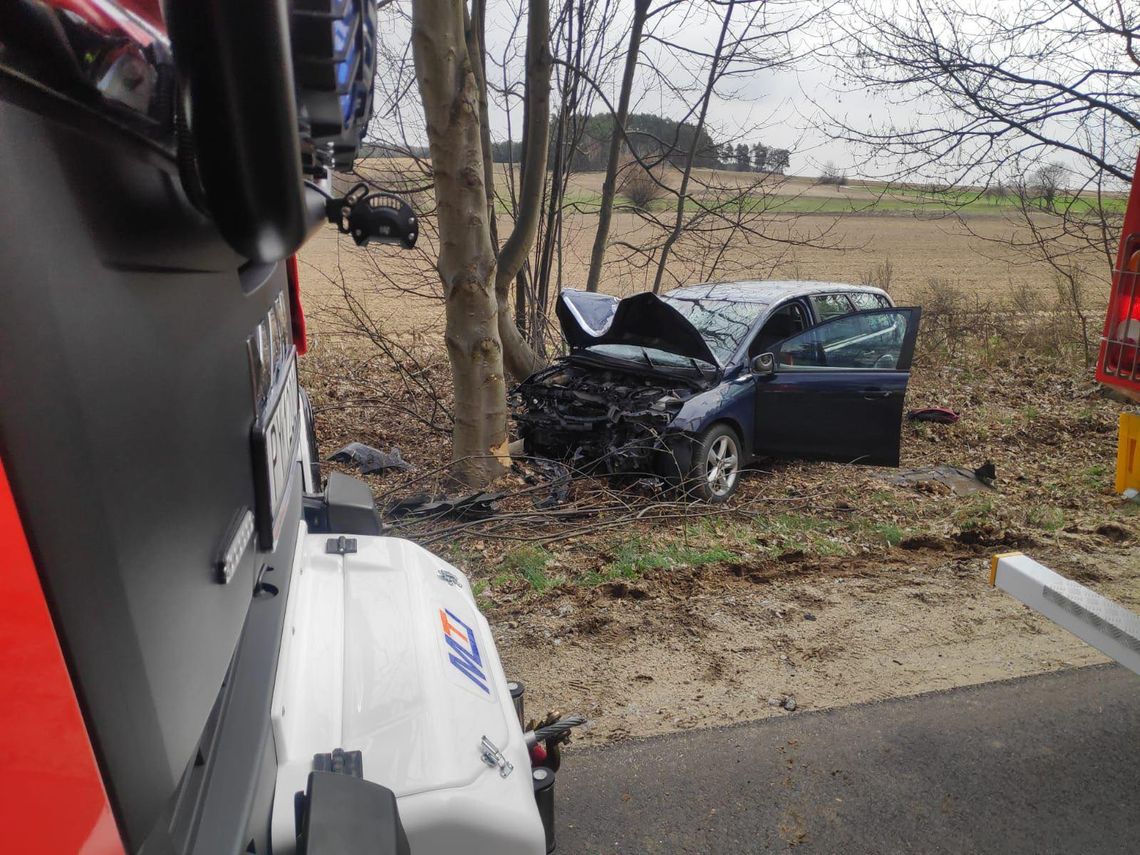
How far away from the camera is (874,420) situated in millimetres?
7625

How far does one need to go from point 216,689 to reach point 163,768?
0.19 meters

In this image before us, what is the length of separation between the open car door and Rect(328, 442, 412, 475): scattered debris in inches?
129

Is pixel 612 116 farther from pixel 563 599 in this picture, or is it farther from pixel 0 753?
pixel 0 753

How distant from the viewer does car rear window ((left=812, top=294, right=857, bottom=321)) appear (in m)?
8.49

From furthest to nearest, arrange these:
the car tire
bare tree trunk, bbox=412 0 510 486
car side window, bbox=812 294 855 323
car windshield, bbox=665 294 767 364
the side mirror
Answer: car side window, bbox=812 294 855 323 → car windshield, bbox=665 294 767 364 → the side mirror → the car tire → bare tree trunk, bbox=412 0 510 486

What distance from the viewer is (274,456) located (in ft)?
5.00

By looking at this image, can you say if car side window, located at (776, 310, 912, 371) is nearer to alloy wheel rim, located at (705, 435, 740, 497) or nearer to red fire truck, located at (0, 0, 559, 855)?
alloy wheel rim, located at (705, 435, 740, 497)

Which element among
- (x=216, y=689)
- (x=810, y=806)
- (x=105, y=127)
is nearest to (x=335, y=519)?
(x=216, y=689)

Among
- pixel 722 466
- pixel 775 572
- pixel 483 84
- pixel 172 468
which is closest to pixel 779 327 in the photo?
pixel 722 466

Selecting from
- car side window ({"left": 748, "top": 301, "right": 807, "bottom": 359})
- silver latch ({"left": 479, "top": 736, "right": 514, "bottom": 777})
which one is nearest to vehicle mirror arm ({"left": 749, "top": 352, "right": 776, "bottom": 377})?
car side window ({"left": 748, "top": 301, "right": 807, "bottom": 359})

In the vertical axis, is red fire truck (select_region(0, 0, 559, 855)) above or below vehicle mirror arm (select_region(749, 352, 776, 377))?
above

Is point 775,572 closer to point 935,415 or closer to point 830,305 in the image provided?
point 830,305

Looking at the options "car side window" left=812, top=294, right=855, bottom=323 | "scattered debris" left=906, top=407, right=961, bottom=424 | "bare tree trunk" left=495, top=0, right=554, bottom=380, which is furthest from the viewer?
"scattered debris" left=906, top=407, right=961, bottom=424

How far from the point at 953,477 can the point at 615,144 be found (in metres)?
6.25
